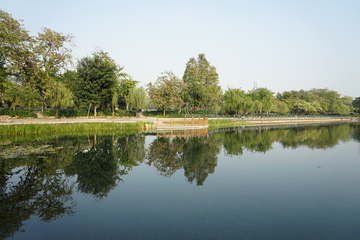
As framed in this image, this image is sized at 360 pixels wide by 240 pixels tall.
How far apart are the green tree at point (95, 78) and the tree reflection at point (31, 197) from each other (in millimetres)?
26520

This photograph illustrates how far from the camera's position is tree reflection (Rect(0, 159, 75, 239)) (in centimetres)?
564

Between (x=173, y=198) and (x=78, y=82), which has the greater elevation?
(x=78, y=82)

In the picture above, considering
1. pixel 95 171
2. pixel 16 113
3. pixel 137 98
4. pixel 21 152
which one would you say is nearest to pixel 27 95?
pixel 16 113

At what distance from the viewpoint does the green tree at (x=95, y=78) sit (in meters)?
34.5

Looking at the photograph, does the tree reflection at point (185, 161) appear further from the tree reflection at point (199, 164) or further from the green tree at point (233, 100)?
the green tree at point (233, 100)

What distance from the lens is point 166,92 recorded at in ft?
156

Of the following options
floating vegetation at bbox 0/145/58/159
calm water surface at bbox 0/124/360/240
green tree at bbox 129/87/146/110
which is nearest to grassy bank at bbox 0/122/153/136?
floating vegetation at bbox 0/145/58/159

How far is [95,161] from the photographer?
37.6 ft

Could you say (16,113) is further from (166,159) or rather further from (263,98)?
(263,98)

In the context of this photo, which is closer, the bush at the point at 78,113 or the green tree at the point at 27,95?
the green tree at the point at 27,95

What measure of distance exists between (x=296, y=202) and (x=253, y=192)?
1375 millimetres

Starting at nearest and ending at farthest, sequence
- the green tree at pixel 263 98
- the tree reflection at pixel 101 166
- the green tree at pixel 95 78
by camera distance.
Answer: the tree reflection at pixel 101 166, the green tree at pixel 95 78, the green tree at pixel 263 98

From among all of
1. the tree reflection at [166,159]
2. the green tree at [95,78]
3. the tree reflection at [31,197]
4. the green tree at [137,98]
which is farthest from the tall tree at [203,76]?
the tree reflection at [31,197]

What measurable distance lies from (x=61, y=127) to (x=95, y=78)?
1377 centimetres
